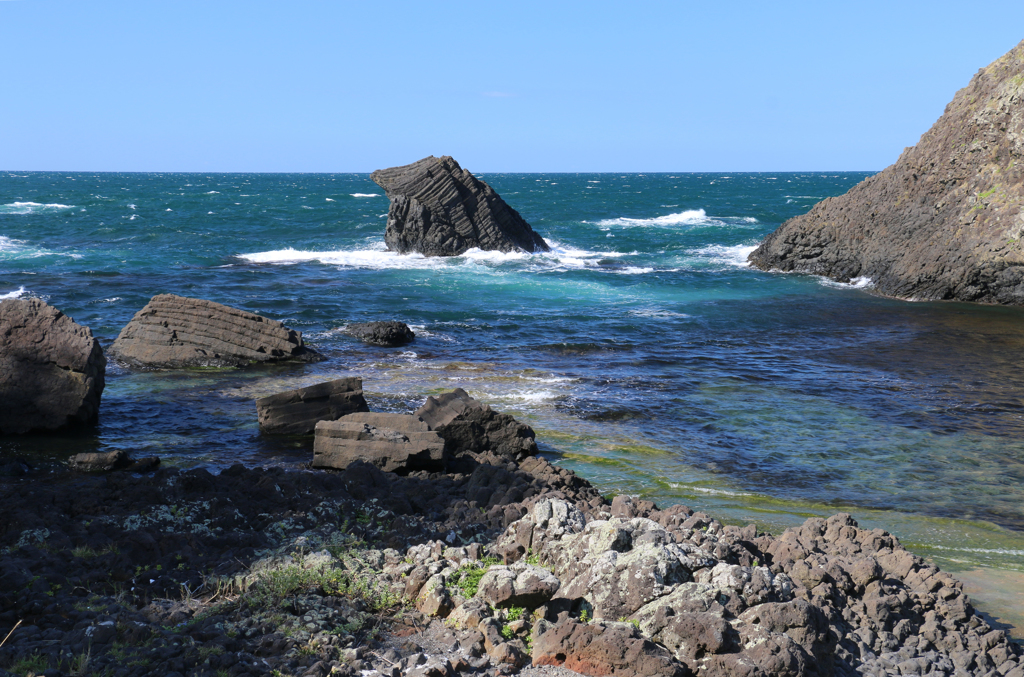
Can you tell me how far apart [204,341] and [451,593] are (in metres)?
11.7

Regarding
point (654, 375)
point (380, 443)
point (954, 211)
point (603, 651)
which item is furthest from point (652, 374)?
point (954, 211)

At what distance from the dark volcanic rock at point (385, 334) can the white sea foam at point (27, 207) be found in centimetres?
5116

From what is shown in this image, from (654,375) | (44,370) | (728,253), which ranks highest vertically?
(728,253)

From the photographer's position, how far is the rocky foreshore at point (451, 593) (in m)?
5.12

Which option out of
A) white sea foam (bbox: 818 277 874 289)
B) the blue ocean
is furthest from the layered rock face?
the blue ocean

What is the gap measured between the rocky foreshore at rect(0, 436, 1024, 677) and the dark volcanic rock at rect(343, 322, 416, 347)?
1065 centimetres

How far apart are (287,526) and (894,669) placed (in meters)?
A: 4.89

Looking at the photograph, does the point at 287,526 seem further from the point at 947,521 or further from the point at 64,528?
the point at 947,521

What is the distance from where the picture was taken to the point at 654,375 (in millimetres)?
15938

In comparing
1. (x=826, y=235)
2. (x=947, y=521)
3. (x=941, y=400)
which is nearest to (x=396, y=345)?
(x=941, y=400)

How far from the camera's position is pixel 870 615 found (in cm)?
591

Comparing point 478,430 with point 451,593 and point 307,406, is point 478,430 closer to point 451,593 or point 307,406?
point 307,406

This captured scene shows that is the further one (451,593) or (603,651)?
(451,593)

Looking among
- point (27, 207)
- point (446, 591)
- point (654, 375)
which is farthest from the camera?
point (27, 207)
